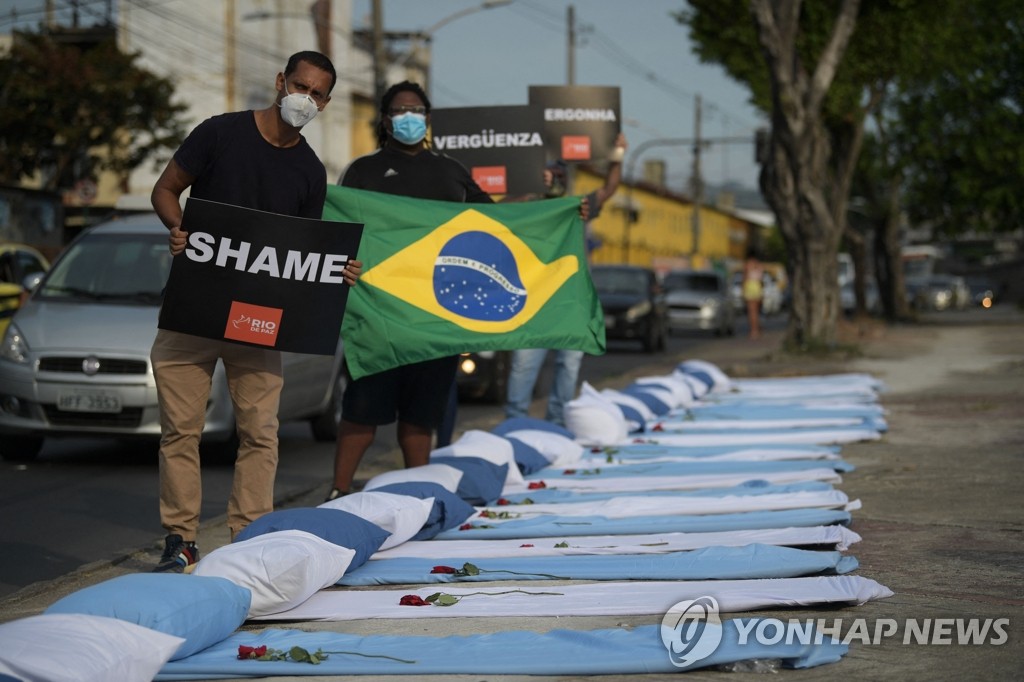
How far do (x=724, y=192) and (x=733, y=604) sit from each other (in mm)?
136630

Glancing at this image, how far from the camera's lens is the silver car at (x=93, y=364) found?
403 inches

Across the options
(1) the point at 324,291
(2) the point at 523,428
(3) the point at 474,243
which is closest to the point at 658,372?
(2) the point at 523,428

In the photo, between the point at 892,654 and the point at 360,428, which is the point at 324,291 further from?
the point at 892,654

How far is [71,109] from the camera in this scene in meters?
40.5

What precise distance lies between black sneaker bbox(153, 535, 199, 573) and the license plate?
14.3 ft

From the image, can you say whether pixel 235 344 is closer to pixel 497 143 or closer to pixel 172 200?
pixel 172 200

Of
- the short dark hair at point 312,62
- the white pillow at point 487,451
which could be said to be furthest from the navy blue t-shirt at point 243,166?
the white pillow at point 487,451

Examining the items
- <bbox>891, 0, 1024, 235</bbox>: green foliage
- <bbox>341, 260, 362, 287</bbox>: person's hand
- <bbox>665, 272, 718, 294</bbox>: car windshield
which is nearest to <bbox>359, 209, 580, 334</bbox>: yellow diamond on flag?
<bbox>341, 260, 362, 287</bbox>: person's hand

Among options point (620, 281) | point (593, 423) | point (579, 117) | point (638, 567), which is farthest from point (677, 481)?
point (620, 281)

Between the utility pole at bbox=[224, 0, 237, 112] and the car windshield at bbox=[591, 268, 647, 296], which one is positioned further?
the utility pole at bbox=[224, 0, 237, 112]

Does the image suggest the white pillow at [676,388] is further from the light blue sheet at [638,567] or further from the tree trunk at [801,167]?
the tree trunk at [801,167]

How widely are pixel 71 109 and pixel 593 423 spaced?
3320cm

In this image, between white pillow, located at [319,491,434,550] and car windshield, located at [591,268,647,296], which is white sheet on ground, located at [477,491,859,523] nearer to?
white pillow, located at [319,491,434,550]

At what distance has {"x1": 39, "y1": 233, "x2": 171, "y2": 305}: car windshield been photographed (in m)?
11.0
